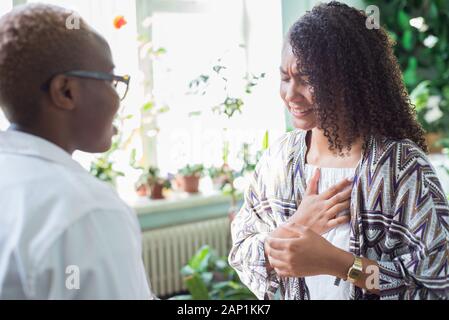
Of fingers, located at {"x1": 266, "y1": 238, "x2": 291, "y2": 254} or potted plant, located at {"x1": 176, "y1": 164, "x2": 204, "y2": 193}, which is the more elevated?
fingers, located at {"x1": 266, "y1": 238, "x2": 291, "y2": 254}

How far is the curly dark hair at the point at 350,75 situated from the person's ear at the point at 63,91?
442mm

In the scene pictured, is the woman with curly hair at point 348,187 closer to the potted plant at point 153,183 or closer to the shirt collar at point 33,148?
the shirt collar at point 33,148

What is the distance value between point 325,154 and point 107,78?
0.49 metres

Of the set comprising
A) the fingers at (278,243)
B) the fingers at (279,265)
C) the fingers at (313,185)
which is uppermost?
the fingers at (313,185)

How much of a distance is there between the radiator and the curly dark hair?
2.56 metres

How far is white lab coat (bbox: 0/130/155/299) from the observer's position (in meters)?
0.60

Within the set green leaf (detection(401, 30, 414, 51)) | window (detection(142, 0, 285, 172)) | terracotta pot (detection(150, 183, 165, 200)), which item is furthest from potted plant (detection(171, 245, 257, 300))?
green leaf (detection(401, 30, 414, 51))

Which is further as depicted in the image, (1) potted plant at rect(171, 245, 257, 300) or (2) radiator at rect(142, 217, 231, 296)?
(2) radiator at rect(142, 217, 231, 296)

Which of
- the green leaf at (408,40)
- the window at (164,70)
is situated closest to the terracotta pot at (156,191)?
the window at (164,70)

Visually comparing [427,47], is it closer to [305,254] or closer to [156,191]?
[156,191]

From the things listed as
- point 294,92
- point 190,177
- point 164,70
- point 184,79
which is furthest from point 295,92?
point 190,177

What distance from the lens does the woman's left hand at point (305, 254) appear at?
0.90 m

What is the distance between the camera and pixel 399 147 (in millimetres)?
933

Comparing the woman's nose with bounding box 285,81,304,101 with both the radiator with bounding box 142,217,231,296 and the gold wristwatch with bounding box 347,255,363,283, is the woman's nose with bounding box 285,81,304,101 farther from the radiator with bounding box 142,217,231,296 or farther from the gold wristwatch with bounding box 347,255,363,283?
the radiator with bounding box 142,217,231,296
